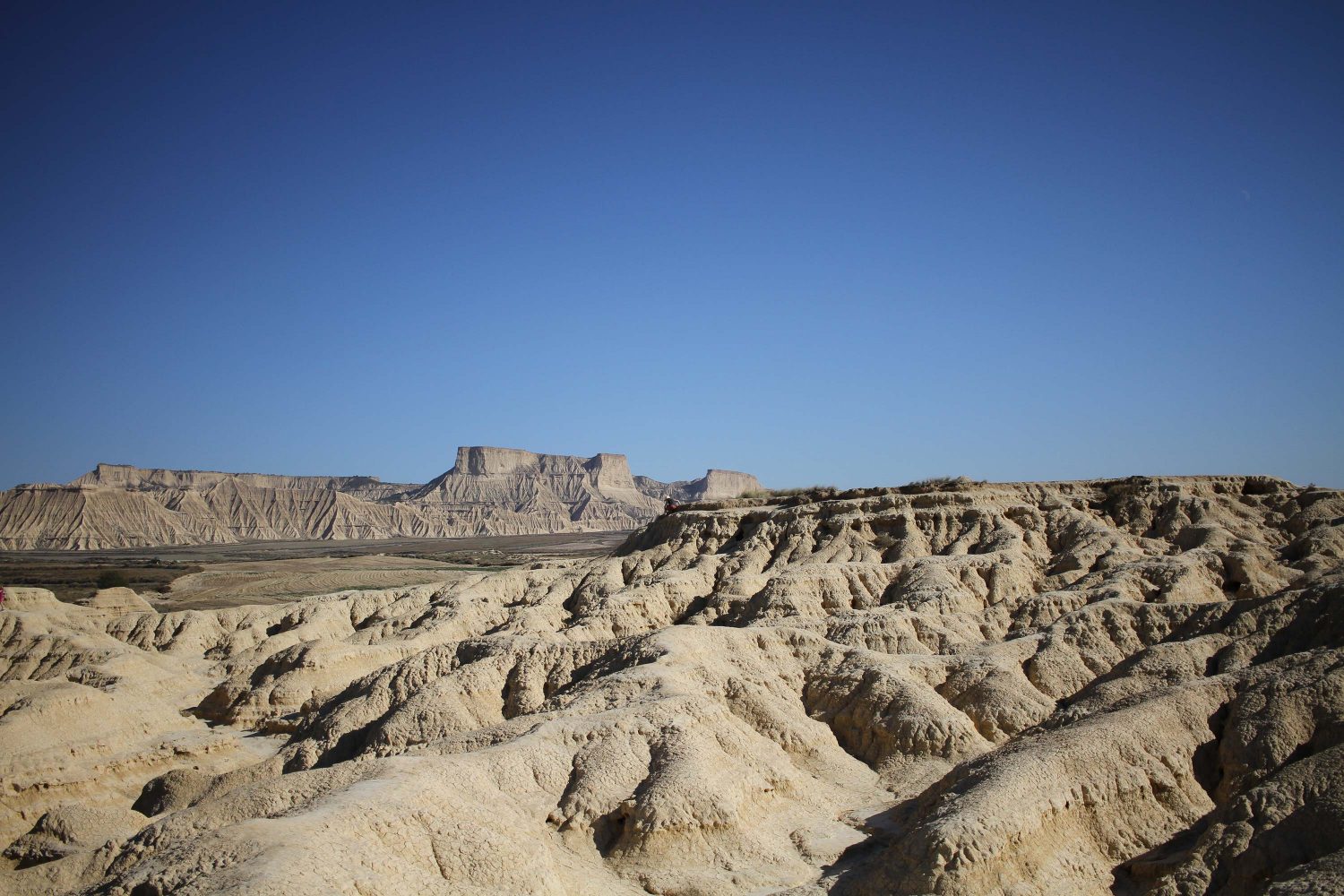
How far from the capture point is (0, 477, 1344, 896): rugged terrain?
52.3 ft

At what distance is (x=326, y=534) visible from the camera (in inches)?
7264

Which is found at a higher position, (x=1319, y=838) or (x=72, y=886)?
(x=1319, y=838)

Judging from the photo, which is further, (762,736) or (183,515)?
(183,515)

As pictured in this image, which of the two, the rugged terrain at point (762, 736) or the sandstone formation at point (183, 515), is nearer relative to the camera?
the rugged terrain at point (762, 736)

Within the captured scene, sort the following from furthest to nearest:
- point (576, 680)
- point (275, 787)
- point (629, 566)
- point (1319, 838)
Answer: point (629, 566)
point (576, 680)
point (275, 787)
point (1319, 838)

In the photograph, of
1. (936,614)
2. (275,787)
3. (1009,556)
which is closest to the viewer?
(275,787)

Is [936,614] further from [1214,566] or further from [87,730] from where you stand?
[87,730]

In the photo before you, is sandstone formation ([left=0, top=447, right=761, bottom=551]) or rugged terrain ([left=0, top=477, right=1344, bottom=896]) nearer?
rugged terrain ([left=0, top=477, right=1344, bottom=896])

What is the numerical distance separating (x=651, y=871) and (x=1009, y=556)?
27.2m

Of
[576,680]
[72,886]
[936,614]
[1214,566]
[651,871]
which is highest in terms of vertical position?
[1214,566]

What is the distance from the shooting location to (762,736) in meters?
24.4

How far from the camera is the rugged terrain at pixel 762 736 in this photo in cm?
1595

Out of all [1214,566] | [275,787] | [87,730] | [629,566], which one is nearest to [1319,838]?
[275,787]

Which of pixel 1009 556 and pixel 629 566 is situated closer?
pixel 1009 556
